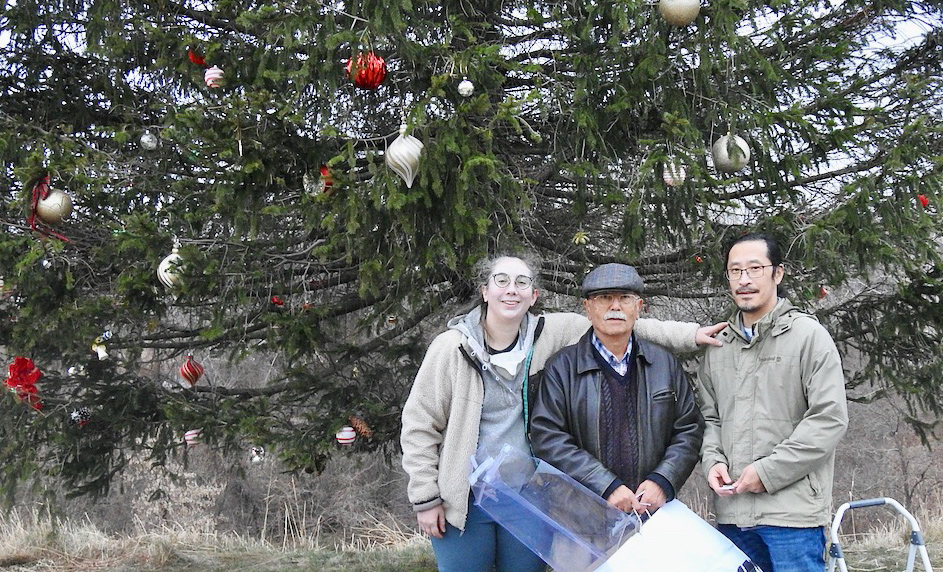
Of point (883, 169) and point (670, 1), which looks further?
point (883, 169)

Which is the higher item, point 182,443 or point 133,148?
point 133,148

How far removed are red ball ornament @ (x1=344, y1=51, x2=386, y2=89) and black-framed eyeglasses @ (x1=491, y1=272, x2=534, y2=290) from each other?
1.15 m

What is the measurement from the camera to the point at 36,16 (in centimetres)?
457

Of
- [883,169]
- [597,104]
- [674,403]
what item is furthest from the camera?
[597,104]

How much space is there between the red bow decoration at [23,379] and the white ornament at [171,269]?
1.32 meters

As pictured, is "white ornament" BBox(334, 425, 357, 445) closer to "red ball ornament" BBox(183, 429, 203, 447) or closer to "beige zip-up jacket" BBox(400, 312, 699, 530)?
"red ball ornament" BBox(183, 429, 203, 447)

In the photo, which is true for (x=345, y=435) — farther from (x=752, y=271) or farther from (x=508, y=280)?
(x=752, y=271)

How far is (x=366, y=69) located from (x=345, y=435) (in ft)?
6.33

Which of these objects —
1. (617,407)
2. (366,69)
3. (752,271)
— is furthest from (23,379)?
(752,271)

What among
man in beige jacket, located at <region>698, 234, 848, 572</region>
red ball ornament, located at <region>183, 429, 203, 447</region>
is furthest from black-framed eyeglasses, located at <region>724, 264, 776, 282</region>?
red ball ornament, located at <region>183, 429, 203, 447</region>

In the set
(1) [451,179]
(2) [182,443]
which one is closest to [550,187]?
(1) [451,179]

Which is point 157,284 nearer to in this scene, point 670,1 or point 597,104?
point 597,104

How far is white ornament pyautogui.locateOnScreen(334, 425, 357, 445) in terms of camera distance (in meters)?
4.20

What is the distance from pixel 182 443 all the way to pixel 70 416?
672 millimetres
